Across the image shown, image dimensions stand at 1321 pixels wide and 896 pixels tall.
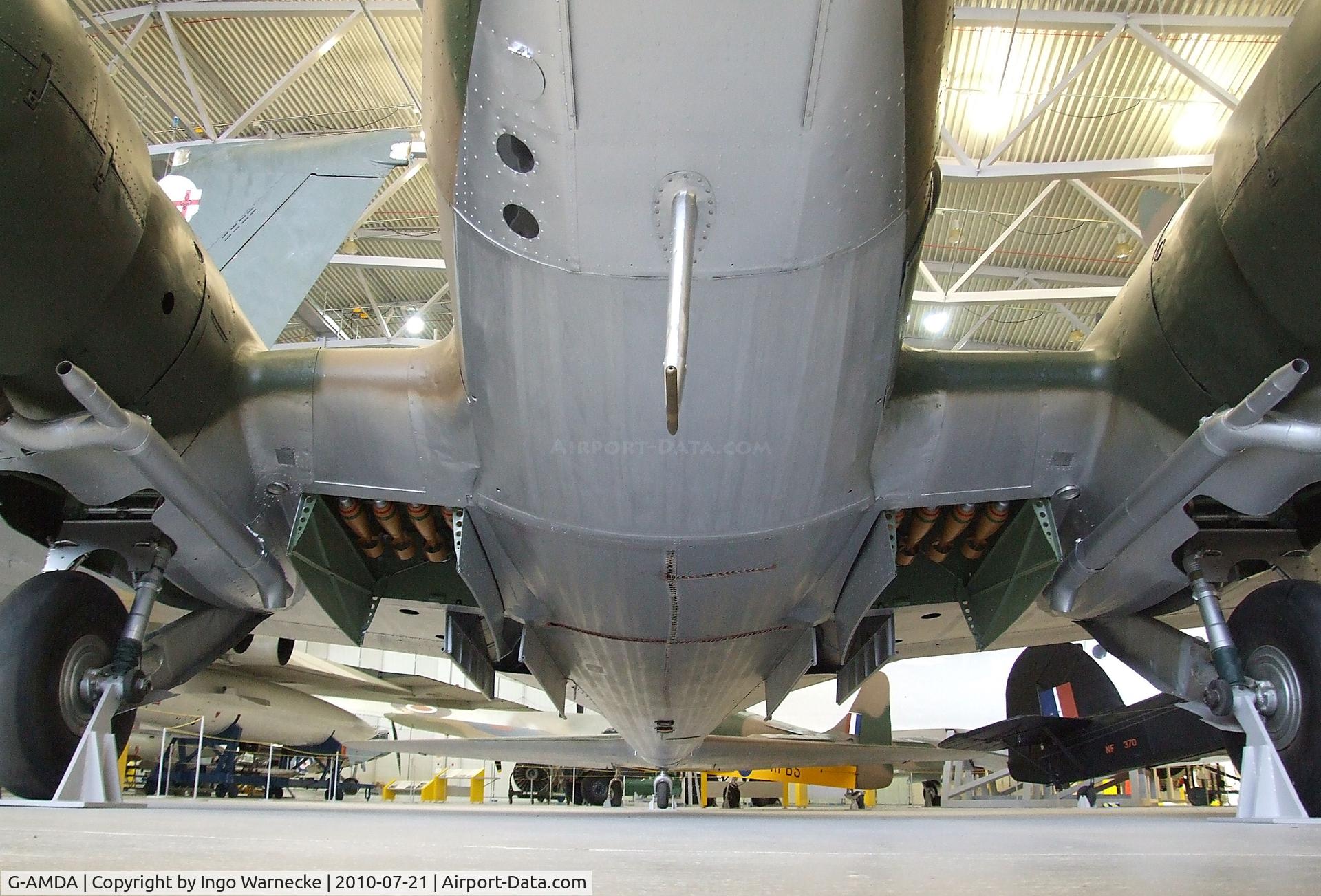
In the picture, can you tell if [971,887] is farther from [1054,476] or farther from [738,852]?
[1054,476]

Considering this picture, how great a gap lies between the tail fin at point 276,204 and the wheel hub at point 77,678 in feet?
9.26

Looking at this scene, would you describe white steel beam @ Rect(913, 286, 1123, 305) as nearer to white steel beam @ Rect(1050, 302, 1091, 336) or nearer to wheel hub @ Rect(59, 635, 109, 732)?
white steel beam @ Rect(1050, 302, 1091, 336)

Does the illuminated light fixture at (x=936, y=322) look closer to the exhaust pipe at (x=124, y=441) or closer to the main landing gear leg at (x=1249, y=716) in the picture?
the main landing gear leg at (x=1249, y=716)

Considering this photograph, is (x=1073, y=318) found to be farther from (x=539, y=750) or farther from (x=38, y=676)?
(x=38, y=676)

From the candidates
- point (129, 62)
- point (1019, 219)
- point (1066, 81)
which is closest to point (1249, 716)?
point (1066, 81)

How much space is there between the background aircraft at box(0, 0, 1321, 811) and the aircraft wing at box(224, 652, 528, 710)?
35.2 ft

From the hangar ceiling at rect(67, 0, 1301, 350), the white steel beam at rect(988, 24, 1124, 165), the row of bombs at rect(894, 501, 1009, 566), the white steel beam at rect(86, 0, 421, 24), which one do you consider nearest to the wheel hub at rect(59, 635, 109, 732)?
the row of bombs at rect(894, 501, 1009, 566)

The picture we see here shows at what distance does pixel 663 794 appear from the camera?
46.7ft

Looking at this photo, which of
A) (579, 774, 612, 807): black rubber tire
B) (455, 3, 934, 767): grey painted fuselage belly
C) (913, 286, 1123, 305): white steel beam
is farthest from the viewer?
(579, 774, 612, 807): black rubber tire

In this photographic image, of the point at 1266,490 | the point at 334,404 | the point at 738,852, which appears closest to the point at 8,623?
the point at 334,404

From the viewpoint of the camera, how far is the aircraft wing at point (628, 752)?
15961mm

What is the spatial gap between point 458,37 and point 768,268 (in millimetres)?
1470

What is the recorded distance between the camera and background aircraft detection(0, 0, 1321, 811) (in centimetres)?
317

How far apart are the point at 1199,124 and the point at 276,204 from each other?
15124mm
